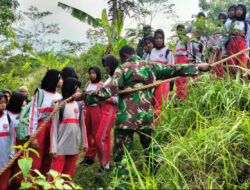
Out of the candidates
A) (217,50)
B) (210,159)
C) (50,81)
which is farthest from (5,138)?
(217,50)

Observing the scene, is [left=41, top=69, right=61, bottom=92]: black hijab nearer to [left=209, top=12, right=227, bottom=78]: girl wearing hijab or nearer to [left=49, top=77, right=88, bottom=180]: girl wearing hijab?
[left=49, top=77, right=88, bottom=180]: girl wearing hijab

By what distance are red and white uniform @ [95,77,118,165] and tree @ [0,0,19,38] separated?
864 centimetres

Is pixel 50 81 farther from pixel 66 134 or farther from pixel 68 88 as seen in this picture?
pixel 66 134

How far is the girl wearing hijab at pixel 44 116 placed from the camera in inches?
126

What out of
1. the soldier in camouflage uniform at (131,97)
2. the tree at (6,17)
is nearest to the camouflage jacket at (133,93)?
the soldier in camouflage uniform at (131,97)

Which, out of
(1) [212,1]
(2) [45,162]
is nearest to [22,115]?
(2) [45,162]

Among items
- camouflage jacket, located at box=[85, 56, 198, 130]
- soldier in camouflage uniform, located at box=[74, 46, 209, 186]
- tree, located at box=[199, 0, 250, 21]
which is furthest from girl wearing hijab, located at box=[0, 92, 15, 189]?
tree, located at box=[199, 0, 250, 21]

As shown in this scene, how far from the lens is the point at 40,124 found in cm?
335

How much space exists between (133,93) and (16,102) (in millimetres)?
1739

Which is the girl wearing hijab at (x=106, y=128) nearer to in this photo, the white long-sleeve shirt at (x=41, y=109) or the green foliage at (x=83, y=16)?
the white long-sleeve shirt at (x=41, y=109)

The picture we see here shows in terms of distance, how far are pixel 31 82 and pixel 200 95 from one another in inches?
341

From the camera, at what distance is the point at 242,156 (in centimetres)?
254

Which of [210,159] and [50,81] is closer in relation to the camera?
[210,159]

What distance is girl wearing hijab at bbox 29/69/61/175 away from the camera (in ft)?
10.5
